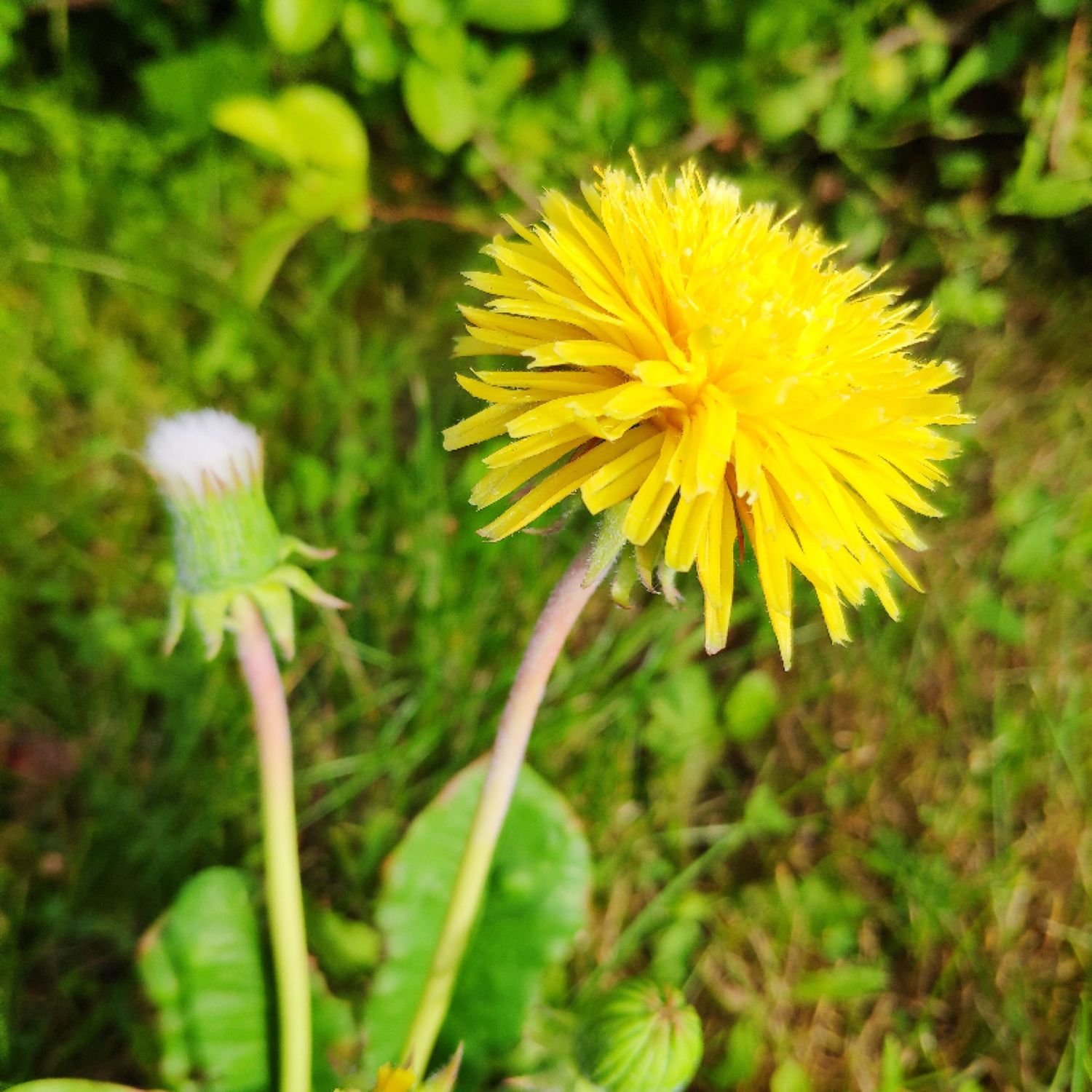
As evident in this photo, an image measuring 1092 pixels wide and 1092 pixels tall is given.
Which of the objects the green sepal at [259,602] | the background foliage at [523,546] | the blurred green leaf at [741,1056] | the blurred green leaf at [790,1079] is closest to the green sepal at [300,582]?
the green sepal at [259,602]

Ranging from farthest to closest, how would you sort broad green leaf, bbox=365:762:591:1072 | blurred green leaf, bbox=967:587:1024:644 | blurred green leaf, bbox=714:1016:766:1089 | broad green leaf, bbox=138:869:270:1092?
1. blurred green leaf, bbox=967:587:1024:644
2. blurred green leaf, bbox=714:1016:766:1089
3. broad green leaf, bbox=365:762:591:1072
4. broad green leaf, bbox=138:869:270:1092

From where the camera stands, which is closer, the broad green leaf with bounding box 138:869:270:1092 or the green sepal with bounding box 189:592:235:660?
the green sepal with bounding box 189:592:235:660

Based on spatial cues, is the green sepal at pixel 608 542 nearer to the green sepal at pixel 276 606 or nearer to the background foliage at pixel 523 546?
the green sepal at pixel 276 606

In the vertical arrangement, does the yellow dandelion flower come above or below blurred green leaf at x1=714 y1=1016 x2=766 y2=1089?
above

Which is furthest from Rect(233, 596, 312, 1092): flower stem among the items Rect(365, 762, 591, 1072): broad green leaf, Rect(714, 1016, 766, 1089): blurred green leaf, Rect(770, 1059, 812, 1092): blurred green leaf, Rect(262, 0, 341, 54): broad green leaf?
Rect(262, 0, 341, 54): broad green leaf

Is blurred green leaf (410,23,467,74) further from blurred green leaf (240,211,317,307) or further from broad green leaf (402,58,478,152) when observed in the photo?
blurred green leaf (240,211,317,307)

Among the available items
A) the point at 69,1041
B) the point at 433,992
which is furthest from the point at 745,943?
the point at 69,1041

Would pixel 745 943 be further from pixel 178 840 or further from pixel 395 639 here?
pixel 178 840

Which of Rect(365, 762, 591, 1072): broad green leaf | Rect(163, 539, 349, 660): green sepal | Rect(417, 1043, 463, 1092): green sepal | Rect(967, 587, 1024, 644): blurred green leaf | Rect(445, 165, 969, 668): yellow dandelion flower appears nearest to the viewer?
Rect(445, 165, 969, 668): yellow dandelion flower
